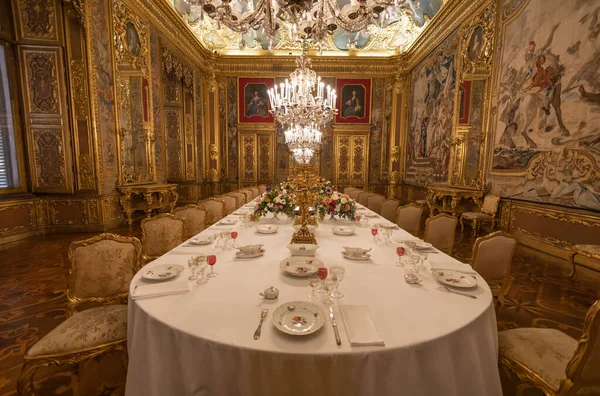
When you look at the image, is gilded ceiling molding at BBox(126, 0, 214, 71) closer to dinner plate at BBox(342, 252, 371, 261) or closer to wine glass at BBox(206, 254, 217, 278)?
wine glass at BBox(206, 254, 217, 278)

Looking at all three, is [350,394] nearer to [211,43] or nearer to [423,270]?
[423,270]

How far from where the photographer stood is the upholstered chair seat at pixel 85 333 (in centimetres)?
162

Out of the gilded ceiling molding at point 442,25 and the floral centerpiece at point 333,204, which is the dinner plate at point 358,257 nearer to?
the floral centerpiece at point 333,204

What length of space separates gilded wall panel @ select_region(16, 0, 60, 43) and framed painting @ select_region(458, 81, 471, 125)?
29.3ft

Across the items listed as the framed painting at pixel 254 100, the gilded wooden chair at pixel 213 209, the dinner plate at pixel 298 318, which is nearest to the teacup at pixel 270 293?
the dinner plate at pixel 298 318

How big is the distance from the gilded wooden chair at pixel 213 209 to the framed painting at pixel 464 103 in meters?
6.08

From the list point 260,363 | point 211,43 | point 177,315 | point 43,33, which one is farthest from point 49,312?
point 211,43


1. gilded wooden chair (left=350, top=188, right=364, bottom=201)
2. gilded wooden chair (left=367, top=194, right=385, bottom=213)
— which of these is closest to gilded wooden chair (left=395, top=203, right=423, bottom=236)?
gilded wooden chair (left=367, top=194, right=385, bottom=213)

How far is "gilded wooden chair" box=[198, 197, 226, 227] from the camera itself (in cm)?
482

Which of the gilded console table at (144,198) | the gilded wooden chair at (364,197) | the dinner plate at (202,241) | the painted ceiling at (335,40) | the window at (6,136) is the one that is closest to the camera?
the dinner plate at (202,241)

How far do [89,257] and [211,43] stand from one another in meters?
10.7

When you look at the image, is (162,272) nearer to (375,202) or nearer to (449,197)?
(375,202)

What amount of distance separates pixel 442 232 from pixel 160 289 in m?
3.15

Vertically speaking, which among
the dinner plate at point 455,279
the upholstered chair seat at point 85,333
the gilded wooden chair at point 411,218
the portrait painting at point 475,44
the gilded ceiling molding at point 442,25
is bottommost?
the upholstered chair seat at point 85,333
